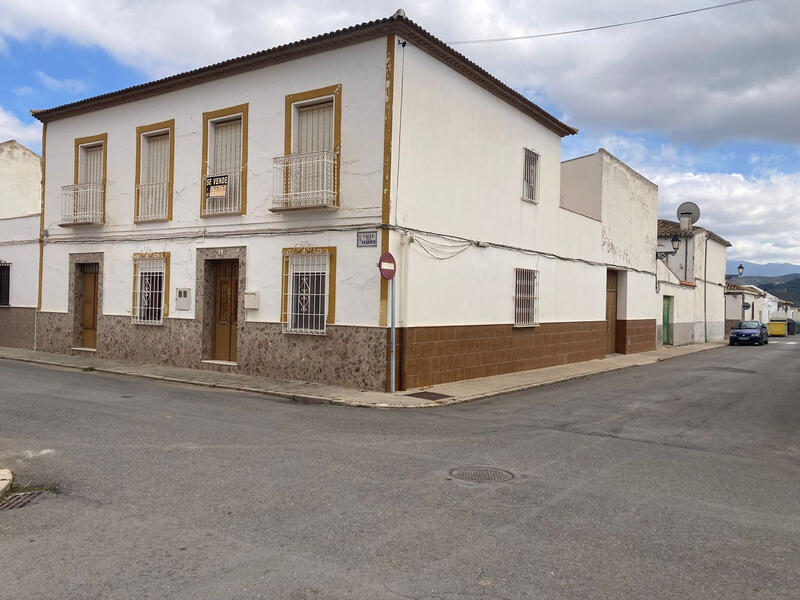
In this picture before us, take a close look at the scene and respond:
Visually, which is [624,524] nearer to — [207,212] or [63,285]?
[207,212]

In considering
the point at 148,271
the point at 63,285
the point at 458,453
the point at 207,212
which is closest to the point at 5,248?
the point at 63,285

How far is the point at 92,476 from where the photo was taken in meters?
5.95

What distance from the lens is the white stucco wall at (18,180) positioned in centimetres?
2464

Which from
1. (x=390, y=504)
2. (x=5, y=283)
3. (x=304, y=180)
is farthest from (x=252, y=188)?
(x=5, y=283)

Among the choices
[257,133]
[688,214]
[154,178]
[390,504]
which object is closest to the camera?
[390,504]

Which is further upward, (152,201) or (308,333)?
(152,201)

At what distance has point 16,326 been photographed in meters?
19.5

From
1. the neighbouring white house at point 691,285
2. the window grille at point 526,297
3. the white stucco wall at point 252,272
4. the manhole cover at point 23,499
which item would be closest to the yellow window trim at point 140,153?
the white stucco wall at point 252,272

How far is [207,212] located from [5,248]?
941 cm

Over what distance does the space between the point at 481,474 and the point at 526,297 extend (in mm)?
10879

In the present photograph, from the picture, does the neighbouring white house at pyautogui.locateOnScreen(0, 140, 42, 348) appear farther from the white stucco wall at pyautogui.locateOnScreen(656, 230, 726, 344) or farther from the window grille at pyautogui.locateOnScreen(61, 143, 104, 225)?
the white stucco wall at pyautogui.locateOnScreen(656, 230, 726, 344)

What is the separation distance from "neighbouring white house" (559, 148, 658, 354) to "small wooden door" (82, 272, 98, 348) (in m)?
13.2

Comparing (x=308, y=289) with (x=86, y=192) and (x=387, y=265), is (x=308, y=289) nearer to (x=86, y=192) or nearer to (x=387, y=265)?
(x=387, y=265)

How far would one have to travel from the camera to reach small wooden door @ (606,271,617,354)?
74.3 feet
